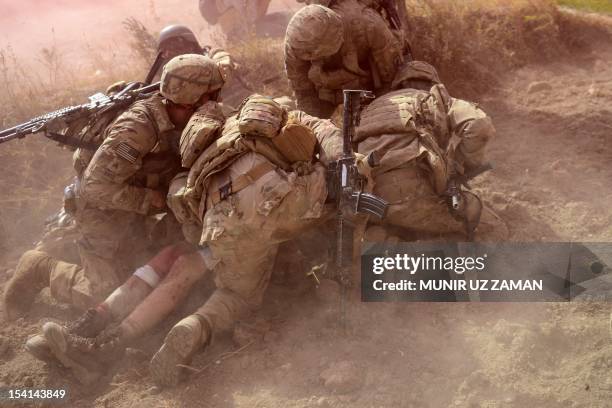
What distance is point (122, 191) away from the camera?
15.0 feet

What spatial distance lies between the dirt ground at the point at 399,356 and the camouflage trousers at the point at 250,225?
288 millimetres

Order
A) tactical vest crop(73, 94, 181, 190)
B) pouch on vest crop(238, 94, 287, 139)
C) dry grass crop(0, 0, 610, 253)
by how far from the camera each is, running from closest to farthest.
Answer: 1. pouch on vest crop(238, 94, 287, 139)
2. tactical vest crop(73, 94, 181, 190)
3. dry grass crop(0, 0, 610, 253)

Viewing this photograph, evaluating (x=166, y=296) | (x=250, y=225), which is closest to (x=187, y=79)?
(x=250, y=225)

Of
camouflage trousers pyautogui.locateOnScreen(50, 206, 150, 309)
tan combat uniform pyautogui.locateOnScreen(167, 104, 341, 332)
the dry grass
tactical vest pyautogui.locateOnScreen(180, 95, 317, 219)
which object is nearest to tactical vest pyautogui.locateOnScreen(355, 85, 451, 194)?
Answer: tan combat uniform pyautogui.locateOnScreen(167, 104, 341, 332)

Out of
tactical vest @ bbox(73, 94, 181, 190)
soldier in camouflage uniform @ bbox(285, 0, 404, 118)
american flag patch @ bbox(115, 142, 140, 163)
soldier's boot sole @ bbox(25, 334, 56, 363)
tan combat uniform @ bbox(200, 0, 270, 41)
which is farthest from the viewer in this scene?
tan combat uniform @ bbox(200, 0, 270, 41)

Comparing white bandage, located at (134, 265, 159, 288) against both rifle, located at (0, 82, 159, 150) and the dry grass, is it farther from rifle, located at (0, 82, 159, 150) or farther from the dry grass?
the dry grass

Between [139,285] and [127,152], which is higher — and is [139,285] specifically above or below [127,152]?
below

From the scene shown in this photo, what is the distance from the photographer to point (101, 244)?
493cm

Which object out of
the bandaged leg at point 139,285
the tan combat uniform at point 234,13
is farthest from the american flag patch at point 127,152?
the tan combat uniform at point 234,13

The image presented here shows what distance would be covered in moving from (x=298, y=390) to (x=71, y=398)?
1.61 metres

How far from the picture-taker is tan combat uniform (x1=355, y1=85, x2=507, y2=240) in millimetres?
4492

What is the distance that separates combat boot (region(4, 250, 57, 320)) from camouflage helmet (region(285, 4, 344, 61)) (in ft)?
9.10

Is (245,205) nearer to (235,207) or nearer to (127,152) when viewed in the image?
(235,207)

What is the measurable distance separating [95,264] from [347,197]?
225 cm
